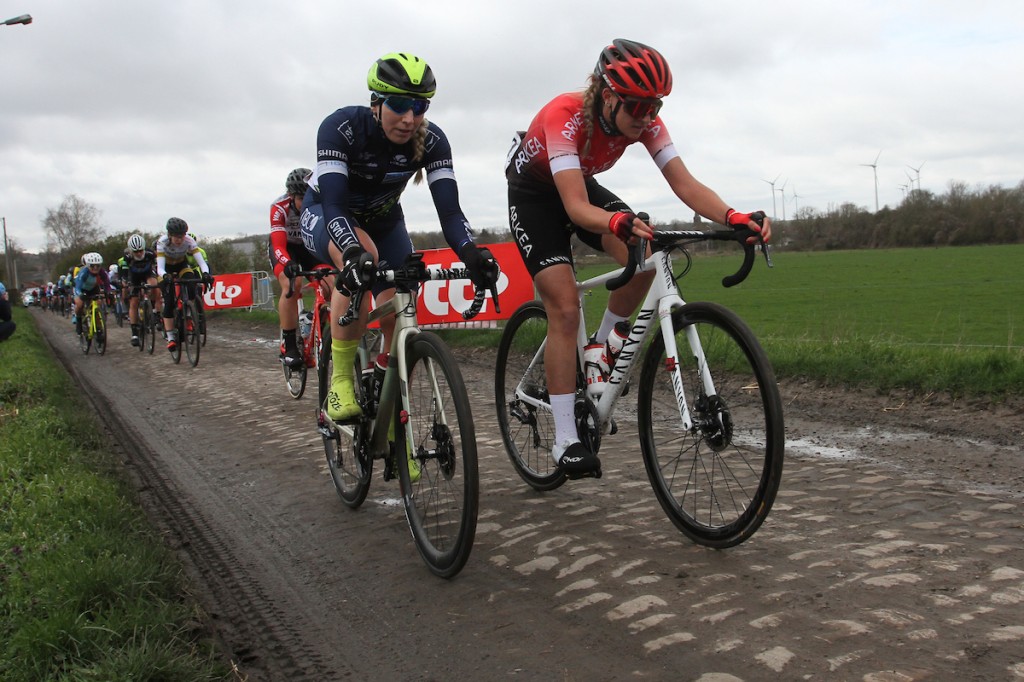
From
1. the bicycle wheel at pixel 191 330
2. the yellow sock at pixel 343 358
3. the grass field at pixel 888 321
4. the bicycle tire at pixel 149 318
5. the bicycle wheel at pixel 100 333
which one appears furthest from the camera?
the bicycle wheel at pixel 100 333

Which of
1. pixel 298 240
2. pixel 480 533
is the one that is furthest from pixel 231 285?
pixel 480 533

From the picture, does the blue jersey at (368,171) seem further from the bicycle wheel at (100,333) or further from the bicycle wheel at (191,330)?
the bicycle wheel at (100,333)

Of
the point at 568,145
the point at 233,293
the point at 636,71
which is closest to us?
the point at 636,71

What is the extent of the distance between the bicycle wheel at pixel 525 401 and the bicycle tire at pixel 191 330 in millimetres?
8725

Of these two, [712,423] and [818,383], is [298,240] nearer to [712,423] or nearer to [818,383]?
[818,383]

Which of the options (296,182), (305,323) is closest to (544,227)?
(296,182)

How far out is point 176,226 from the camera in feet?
44.4

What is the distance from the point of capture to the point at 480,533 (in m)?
4.44

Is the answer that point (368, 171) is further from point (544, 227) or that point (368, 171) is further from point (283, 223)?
point (283, 223)

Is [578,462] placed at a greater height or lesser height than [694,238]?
lesser

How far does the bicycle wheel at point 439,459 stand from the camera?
3650 millimetres

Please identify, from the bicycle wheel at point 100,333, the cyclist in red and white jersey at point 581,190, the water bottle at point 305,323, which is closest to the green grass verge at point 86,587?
the cyclist in red and white jersey at point 581,190

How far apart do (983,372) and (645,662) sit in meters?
5.12

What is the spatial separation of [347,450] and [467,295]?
8119 millimetres
